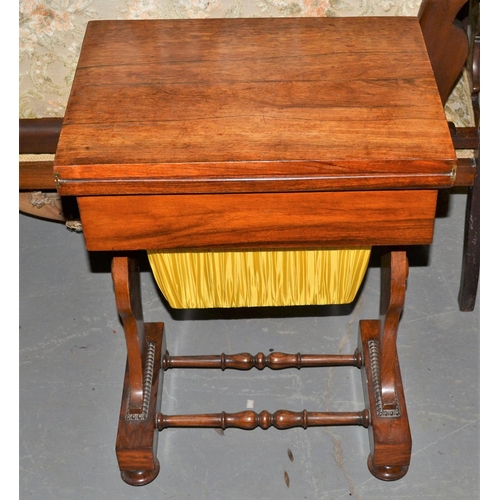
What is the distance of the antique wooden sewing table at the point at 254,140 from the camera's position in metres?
1.48

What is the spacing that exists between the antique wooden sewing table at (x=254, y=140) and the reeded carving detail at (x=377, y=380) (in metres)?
0.07

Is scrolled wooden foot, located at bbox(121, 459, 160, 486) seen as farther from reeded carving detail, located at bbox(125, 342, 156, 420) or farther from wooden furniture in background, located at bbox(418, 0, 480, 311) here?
wooden furniture in background, located at bbox(418, 0, 480, 311)

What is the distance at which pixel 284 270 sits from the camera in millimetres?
1917

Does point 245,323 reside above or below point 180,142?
below

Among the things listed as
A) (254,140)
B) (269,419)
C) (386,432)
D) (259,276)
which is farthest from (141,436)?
(254,140)

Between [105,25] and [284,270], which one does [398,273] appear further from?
[105,25]

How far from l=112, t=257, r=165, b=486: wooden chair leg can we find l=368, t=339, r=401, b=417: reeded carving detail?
0.51 metres

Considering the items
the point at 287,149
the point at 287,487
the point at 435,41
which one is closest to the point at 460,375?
the point at 287,487

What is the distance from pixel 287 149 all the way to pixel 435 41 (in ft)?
2.22

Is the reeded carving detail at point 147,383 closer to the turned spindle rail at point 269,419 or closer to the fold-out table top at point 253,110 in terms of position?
the turned spindle rail at point 269,419

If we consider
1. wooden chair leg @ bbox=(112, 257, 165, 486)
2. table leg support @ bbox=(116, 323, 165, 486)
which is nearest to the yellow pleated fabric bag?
wooden chair leg @ bbox=(112, 257, 165, 486)

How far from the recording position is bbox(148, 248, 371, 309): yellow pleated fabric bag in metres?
1.88

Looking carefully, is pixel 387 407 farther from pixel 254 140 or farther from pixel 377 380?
pixel 254 140

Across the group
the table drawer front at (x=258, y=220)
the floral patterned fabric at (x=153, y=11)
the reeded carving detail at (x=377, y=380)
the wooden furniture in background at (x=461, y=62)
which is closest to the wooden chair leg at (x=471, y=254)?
the wooden furniture in background at (x=461, y=62)
